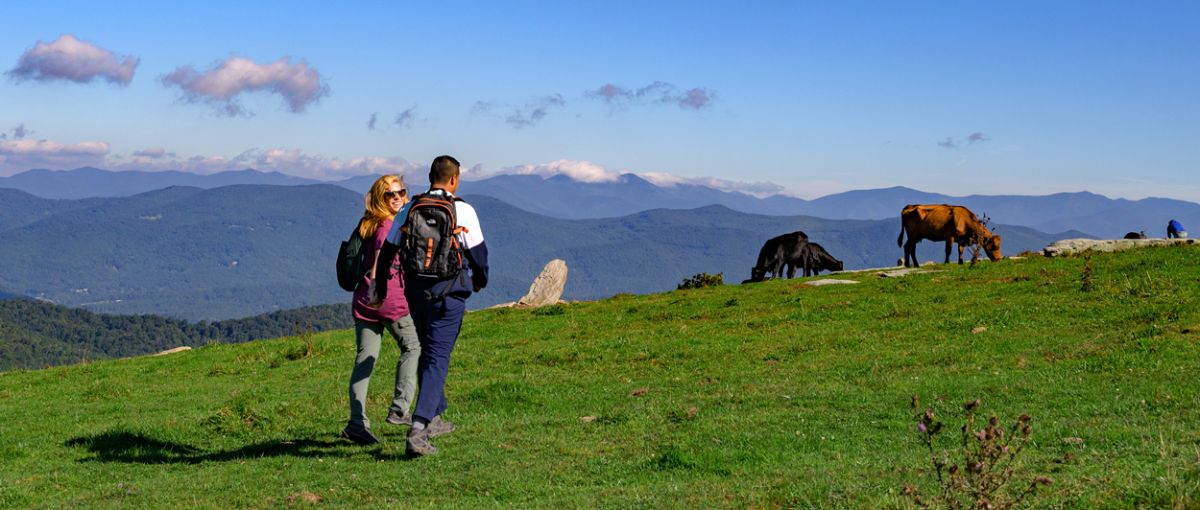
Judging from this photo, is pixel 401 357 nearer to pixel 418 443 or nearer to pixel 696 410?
pixel 418 443

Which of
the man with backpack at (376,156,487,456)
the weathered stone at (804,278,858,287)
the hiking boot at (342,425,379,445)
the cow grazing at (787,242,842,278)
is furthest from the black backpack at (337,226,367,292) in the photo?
the cow grazing at (787,242,842,278)

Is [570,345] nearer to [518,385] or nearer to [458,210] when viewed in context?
[518,385]

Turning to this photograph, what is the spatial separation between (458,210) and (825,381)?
24.8ft

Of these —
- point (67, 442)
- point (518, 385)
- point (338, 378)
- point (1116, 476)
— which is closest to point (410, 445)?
point (518, 385)

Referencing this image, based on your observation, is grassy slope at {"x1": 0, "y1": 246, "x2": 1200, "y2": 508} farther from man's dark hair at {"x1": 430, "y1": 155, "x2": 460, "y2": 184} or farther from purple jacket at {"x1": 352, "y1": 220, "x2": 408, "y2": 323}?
man's dark hair at {"x1": 430, "y1": 155, "x2": 460, "y2": 184}

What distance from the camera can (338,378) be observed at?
2025cm

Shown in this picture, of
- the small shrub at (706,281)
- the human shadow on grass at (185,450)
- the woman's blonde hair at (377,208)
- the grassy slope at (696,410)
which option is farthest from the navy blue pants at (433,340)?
the small shrub at (706,281)

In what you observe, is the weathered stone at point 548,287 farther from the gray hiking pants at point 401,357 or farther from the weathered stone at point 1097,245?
the gray hiking pants at point 401,357

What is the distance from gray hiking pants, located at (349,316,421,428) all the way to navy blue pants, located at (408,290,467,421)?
10.8 inches

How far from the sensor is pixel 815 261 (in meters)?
46.1

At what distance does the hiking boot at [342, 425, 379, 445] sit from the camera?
1187 centimetres

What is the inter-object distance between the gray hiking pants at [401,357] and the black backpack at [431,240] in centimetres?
104

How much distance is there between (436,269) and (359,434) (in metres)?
2.84

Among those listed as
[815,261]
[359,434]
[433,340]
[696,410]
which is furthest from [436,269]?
[815,261]
